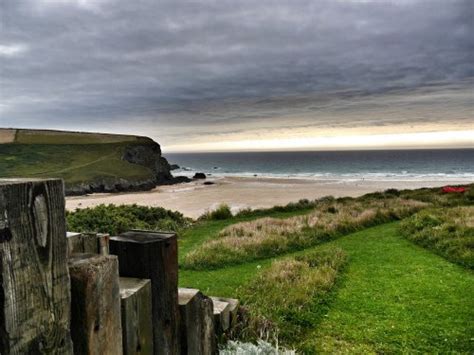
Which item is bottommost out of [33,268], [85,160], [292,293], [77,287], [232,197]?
[232,197]

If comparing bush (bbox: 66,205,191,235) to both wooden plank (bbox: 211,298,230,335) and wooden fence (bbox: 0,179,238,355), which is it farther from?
wooden fence (bbox: 0,179,238,355)

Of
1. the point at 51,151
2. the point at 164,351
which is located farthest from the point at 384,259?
the point at 51,151

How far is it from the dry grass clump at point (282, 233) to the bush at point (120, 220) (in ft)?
16.0

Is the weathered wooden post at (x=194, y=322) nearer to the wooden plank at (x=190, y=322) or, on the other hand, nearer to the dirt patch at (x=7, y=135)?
the wooden plank at (x=190, y=322)

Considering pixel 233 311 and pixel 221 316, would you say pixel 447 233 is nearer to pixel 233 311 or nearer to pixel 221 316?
pixel 233 311

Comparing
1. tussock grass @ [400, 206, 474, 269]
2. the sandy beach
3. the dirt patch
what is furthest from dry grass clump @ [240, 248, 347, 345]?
the dirt patch

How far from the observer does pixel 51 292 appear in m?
1.59

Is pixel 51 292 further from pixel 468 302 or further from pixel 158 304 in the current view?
pixel 468 302

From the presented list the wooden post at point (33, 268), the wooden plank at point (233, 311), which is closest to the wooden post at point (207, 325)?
the wooden plank at point (233, 311)

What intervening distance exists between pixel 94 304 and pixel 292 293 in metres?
5.59

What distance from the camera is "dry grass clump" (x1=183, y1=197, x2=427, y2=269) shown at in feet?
35.1

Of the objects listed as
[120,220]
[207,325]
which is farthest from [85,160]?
[207,325]

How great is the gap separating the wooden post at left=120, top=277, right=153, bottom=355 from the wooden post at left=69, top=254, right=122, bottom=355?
0.52ft

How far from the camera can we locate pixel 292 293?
7.00m
